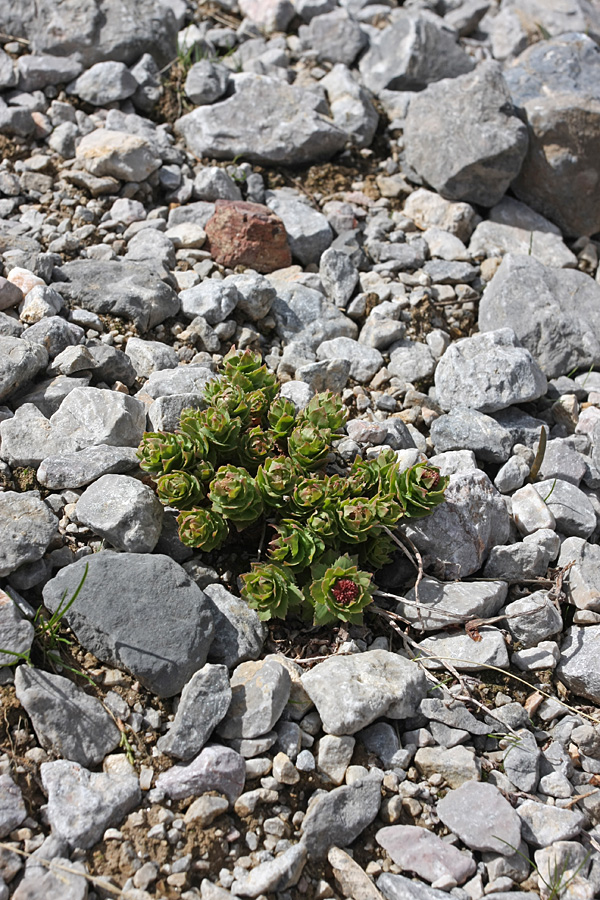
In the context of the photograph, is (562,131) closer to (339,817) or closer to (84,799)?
(339,817)

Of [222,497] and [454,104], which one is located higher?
[454,104]

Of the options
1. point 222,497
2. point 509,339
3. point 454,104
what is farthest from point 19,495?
point 454,104

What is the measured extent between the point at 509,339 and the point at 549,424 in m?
0.55

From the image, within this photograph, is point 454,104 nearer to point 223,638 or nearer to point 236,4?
point 236,4

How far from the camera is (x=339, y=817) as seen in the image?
8.65 ft

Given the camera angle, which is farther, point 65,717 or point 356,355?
point 356,355

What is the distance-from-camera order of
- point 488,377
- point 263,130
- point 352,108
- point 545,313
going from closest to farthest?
point 488,377
point 545,313
point 263,130
point 352,108

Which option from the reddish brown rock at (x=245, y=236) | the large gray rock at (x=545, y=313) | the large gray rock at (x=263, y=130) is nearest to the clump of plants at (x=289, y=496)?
the reddish brown rock at (x=245, y=236)

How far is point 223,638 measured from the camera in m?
3.04

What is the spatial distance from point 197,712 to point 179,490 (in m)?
0.89

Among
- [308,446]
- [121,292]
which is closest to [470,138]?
[121,292]

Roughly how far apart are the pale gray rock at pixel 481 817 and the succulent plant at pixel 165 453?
1.68 m

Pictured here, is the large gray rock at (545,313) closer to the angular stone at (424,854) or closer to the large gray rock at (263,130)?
the large gray rock at (263,130)

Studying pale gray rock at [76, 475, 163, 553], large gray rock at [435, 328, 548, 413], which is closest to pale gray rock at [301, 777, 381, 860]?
pale gray rock at [76, 475, 163, 553]
